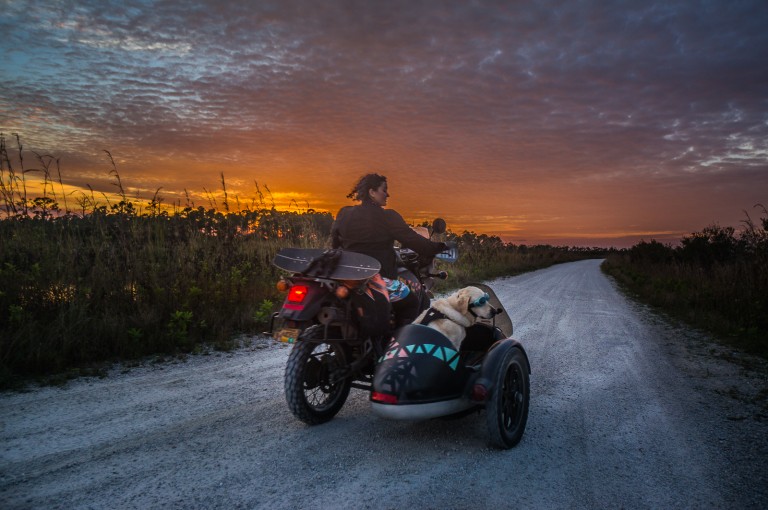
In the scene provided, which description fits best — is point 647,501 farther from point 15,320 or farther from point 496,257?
point 496,257

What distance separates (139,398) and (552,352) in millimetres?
5120

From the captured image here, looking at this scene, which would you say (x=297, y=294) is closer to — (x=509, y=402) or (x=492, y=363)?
(x=492, y=363)

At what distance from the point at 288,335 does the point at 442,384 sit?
117 centimetres

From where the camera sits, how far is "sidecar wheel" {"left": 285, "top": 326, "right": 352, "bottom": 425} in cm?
349

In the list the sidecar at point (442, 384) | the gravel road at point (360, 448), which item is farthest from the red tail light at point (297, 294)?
the gravel road at point (360, 448)

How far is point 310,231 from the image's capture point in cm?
1136

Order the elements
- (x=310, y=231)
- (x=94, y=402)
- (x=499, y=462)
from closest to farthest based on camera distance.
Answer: (x=499, y=462) < (x=94, y=402) < (x=310, y=231)

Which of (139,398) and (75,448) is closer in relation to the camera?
(75,448)

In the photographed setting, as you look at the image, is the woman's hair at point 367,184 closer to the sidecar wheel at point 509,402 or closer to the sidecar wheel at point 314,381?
the sidecar wheel at point 314,381

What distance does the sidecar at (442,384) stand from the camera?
3.08 metres

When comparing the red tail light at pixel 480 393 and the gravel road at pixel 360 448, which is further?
the red tail light at pixel 480 393

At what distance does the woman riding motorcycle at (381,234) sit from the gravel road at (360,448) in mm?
1047

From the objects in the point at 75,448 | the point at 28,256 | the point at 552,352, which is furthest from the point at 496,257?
the point at 75,448

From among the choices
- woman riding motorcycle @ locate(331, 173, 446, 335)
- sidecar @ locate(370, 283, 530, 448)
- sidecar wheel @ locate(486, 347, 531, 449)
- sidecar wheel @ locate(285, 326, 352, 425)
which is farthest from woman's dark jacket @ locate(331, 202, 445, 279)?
sidecar wheel @ locate(486, 347, 531, 449)
